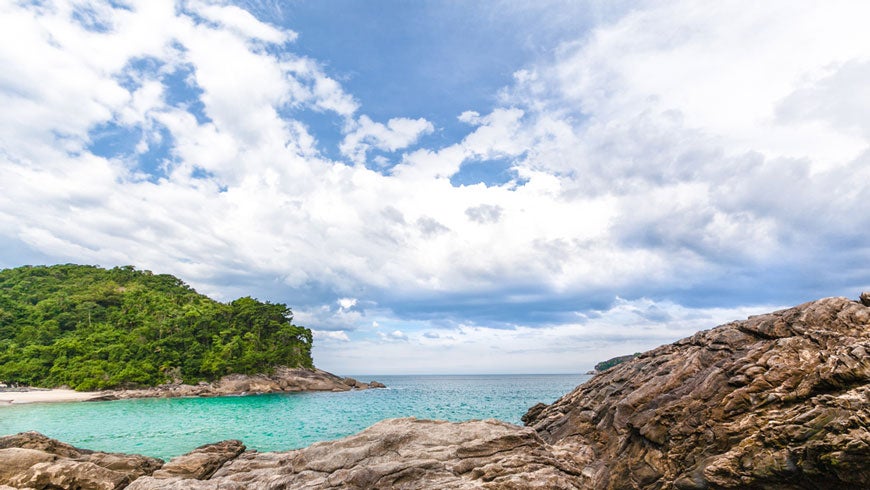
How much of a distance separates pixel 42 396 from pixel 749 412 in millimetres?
Result: 122340

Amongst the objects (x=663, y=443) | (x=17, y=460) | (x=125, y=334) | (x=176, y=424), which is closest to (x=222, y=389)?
(x=125, y=334)

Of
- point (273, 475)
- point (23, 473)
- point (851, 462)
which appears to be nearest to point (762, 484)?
point (851, 462)

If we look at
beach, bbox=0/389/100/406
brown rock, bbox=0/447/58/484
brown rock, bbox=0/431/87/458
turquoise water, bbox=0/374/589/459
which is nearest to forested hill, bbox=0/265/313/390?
beach, bbox=0/389/100/406

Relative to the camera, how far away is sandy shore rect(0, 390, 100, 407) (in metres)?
80.1

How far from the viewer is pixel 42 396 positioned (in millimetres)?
86688

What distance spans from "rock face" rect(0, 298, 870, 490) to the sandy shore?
3442 inches

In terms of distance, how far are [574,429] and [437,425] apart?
7.51 meters

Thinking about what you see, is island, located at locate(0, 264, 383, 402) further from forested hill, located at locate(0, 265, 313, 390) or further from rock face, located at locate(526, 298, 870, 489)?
rock face, located at locate(526, 298, 870, 489)

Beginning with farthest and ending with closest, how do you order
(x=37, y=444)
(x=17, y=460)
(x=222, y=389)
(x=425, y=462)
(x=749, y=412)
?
(x=222, y=389), (x=37, y=444), (x=17, y=460), (x=425, y=462), (x=749, y=412)

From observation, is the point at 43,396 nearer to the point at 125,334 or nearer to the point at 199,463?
the point at 125,334

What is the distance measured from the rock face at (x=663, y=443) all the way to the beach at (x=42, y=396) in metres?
87.4

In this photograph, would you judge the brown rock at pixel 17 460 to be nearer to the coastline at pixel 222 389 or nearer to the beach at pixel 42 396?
the coastline at pixel 222 389

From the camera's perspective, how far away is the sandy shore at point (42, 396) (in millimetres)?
80062

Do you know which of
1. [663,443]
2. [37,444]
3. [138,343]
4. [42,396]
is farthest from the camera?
[138,343]
